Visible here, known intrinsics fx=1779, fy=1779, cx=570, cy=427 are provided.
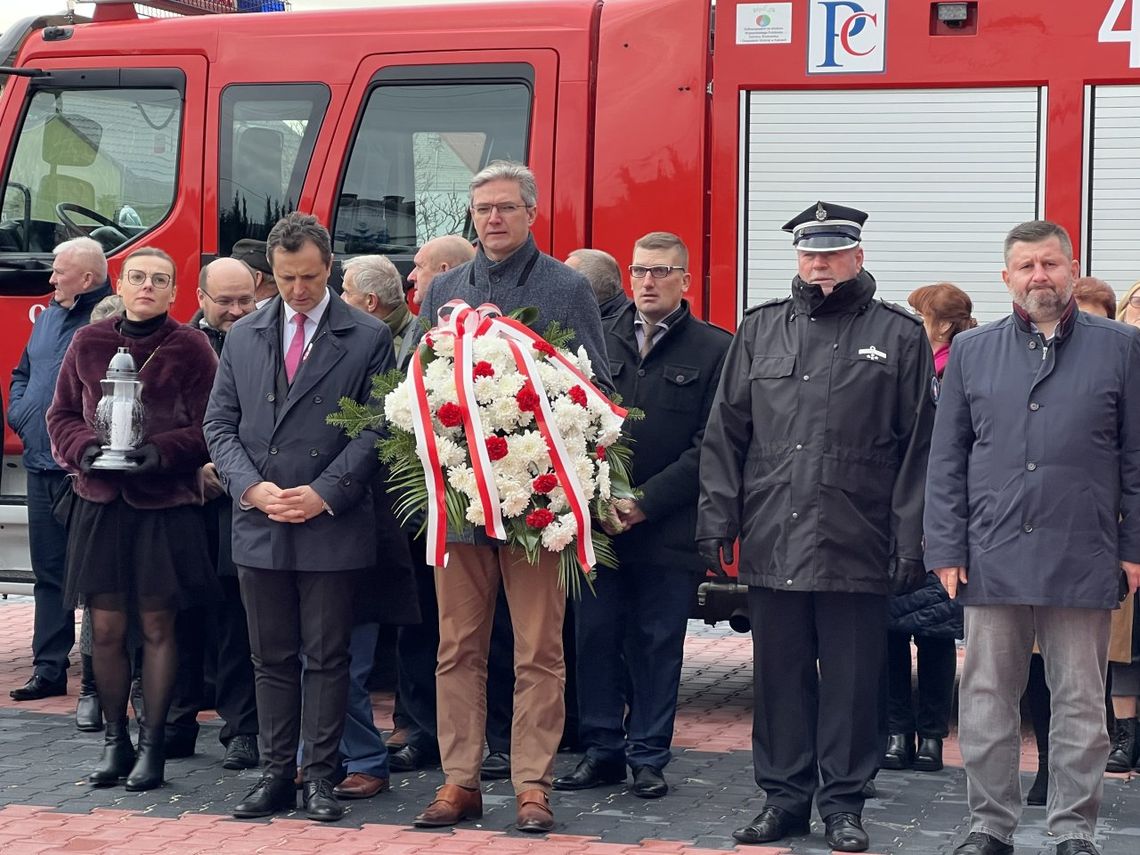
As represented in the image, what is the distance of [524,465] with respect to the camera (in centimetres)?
577

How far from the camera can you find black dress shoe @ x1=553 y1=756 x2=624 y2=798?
6.45 metres

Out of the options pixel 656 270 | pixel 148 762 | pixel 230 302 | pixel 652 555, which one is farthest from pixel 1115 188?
pixel 148 762

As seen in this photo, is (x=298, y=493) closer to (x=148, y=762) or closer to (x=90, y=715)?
(x=148, y=762)

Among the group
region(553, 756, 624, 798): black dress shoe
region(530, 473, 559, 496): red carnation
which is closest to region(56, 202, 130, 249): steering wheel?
region(530, 473, 559, 496): red carnation

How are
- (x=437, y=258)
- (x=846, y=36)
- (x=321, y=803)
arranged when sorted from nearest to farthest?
(x=321, y=803) → (x=437, y=258) → (x=846, y=36)

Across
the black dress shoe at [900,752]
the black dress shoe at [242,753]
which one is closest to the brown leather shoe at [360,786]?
the black dress shoe at [242,753]

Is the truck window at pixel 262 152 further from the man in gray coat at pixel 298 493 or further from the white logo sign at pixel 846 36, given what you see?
the white logo sign at pixel 846 36

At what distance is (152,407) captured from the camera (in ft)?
21.2

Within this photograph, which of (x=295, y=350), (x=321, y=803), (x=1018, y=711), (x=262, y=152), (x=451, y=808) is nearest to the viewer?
(x=1018, y=711)

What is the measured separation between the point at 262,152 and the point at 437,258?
1.62 meters

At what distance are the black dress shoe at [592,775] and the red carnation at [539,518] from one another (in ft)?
3.81

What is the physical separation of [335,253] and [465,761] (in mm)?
2988

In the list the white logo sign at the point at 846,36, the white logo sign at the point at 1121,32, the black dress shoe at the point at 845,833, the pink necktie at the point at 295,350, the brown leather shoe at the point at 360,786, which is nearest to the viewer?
the black dress shoe at the point at 845,833

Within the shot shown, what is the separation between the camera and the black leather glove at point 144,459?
631 cm
